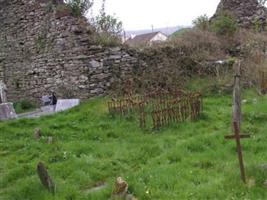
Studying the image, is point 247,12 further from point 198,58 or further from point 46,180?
point 46,180

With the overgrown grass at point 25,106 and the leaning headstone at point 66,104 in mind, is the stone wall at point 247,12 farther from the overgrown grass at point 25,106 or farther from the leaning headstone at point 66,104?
the overgrown grass at point 25,106

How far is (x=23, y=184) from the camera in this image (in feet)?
21.2

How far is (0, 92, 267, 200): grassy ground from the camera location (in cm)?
588

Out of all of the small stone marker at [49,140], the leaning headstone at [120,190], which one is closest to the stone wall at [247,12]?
the small stone marker at [49,140]

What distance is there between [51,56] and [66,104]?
225 cm

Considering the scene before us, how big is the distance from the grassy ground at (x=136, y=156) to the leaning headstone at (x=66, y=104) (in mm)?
1277

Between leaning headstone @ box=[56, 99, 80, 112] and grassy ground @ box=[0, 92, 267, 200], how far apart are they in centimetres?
128

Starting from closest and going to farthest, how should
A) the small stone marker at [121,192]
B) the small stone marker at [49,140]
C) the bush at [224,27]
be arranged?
the small stone marker at [121,192]
the small stone marker at [49,140]
the bush at [224,27]

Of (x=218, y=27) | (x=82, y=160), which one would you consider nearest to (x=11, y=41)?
(x=218, y=27)

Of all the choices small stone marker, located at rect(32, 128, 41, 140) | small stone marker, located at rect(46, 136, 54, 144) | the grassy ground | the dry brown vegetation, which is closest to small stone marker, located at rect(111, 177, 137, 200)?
the grassy ground

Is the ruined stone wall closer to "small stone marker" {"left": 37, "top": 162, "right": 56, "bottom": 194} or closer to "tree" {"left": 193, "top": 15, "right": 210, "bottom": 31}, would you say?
"tree" {"left": 193, "top": 15, "right": 210, "bottom": 31}

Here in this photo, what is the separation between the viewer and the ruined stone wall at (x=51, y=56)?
12852 millimetres

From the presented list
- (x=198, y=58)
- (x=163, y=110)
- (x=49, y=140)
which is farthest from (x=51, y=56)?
(x=163, y=110)

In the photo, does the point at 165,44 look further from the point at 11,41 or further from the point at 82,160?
the point at 82,160
